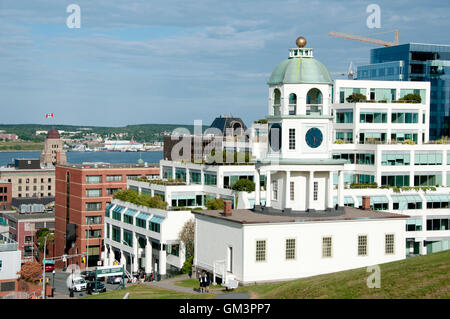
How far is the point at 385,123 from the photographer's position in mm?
100438

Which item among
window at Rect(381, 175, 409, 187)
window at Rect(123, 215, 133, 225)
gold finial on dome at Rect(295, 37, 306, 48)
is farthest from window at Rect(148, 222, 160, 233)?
gold finial on dome at Rect(295, 37, 306, 48)

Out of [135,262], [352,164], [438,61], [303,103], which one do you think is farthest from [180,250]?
[438,61]

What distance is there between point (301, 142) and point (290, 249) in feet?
30.8

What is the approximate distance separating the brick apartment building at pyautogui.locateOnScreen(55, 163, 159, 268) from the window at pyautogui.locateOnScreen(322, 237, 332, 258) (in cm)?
7492

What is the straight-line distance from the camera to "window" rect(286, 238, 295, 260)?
55.3 metres

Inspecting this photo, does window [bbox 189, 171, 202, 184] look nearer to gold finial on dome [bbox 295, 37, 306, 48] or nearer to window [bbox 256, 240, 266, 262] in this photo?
gold finial on dome [bbox 295, 37, 306, 48]

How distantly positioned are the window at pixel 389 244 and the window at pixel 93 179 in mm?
83304

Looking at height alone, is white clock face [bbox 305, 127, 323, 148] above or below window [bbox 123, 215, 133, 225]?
above

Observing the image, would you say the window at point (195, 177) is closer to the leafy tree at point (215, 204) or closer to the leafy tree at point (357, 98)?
the leafy tree at point (215, 204)

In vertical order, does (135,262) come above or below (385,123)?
below

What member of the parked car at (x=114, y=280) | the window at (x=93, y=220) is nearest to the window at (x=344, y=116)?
the parked car at (x=114, y=280)

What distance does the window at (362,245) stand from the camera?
5784cm

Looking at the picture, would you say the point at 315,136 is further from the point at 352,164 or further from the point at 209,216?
the point at 352,164

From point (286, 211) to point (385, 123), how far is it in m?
46.4
